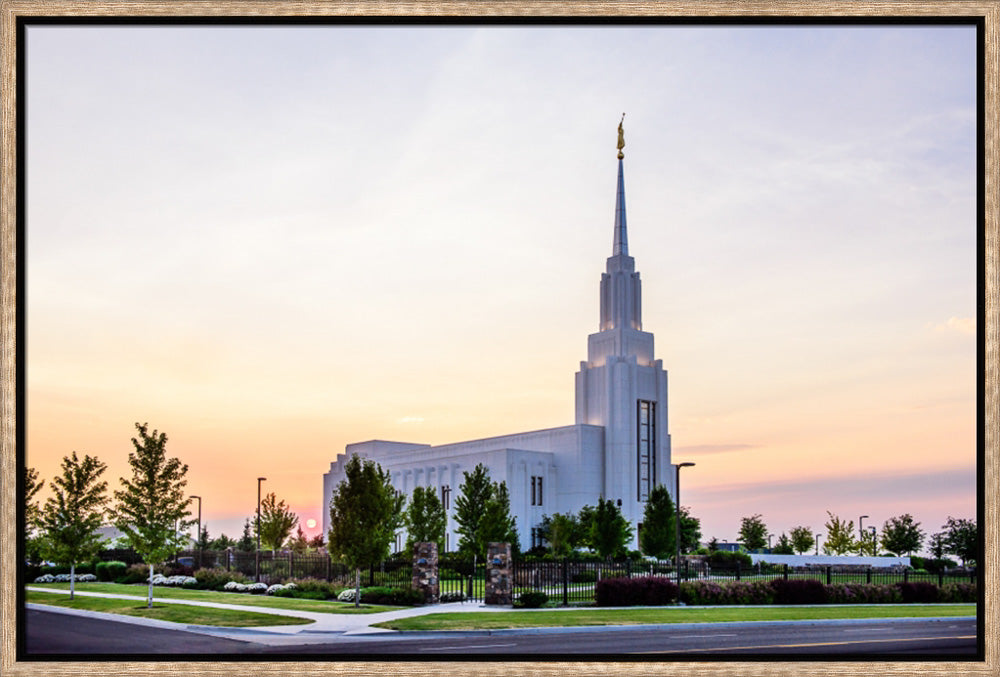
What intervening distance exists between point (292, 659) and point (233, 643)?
339 inches

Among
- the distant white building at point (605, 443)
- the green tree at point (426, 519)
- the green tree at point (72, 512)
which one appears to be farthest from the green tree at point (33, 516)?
the distant white building at point (605, 443)

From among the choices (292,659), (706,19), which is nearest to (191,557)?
(292,659)

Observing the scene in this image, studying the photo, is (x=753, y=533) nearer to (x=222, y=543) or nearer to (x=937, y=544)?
(x=937, y=544)

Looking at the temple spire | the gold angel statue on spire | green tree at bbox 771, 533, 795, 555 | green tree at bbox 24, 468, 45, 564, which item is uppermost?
the gold angel statue on spire

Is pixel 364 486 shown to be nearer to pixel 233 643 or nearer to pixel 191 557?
pixel 233 643

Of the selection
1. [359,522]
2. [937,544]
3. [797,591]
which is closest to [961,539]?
[937,544]

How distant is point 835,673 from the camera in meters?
11.7

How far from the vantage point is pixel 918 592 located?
129 feet

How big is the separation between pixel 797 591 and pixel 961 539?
45.5 metres

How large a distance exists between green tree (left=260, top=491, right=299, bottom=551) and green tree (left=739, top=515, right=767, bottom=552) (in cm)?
5023

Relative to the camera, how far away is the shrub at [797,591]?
120 ft

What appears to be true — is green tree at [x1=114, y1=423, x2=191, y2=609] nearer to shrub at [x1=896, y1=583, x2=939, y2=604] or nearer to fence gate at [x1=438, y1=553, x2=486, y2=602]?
fence gate at [x1=438, y1=553, x2=486, y2=602]

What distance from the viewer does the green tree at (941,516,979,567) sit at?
7325 centimetres

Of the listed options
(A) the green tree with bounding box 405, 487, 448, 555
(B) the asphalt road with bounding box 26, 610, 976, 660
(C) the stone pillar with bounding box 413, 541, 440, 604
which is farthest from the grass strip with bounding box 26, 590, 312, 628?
(A) the green tree with bounding box 405, 487, 448, 555
